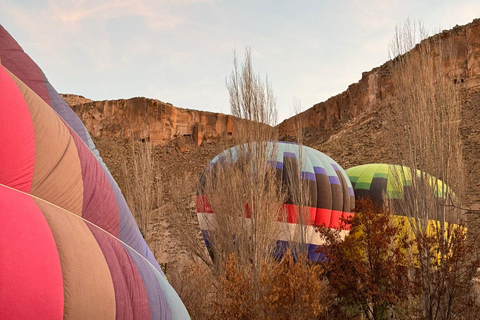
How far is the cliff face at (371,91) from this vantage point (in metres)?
43.7

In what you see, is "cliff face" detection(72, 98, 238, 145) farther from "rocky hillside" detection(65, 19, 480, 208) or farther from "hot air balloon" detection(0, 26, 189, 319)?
"hot air balloon" detection(0, 26, 189, 319)

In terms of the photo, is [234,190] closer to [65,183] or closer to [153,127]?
[65,183]

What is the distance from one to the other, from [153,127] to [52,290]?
54875 millimetres

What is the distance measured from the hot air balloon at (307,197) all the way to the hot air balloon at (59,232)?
289 inches

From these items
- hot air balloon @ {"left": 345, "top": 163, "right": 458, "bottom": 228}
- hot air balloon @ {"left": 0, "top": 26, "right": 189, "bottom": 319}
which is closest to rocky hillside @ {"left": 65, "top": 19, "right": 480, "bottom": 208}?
hot air balloon @ {"left": 345, "top": 163, "right": 458, "bottom": 228}

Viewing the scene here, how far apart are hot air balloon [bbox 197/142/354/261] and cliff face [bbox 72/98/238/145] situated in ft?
140

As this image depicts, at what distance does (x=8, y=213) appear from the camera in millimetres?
2506

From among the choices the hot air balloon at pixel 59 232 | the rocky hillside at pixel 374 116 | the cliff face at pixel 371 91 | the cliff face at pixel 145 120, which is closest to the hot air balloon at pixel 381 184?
the rocky hillside at pixel 374 116

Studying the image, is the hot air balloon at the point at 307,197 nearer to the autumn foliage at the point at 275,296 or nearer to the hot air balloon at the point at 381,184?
the hot air balloon at the point at 381,184

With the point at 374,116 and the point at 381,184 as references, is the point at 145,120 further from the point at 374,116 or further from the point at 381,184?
the point at 381,184

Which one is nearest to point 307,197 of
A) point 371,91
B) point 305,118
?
Result: point 371,91

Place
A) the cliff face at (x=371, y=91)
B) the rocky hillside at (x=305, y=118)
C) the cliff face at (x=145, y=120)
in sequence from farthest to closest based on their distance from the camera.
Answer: the cliff face at (x=145, y=120) < the cliff face at (x=371, y=91) < the rocky hillside at (x=305, y=118)

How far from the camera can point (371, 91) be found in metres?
53.2

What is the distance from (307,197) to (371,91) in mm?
43952
